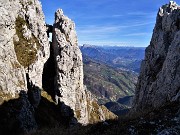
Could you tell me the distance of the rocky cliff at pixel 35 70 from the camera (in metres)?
65.4

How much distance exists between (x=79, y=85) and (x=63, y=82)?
10951 millimetres

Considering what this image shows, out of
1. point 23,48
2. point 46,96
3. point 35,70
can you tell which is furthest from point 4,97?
point 46,96

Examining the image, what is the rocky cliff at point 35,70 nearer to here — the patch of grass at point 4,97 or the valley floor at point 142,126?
the patch of grass at point 4,97

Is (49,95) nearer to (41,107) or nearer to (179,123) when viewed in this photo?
(41,107)

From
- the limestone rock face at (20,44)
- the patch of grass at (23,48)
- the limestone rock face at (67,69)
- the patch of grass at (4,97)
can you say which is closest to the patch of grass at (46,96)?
the limestone rock face at (67,69)

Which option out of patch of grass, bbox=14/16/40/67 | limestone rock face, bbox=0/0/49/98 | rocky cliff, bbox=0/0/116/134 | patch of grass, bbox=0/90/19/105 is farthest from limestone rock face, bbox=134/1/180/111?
patch of grass, bbox=14/16/40/67

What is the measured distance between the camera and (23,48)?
280ft

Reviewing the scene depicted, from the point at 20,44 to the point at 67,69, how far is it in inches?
1037

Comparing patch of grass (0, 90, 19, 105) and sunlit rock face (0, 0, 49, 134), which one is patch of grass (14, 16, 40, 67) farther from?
patch of grass (0, 90, 19, 105)

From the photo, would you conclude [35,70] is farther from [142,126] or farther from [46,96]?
[142,126]

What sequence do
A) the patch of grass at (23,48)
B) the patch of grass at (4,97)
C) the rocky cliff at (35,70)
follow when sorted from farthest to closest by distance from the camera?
the patch of grass at (23,48) → the rocky cliff at (35,70) → the patch of grass at (4,97)

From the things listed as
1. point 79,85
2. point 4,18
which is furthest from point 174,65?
point 79,85

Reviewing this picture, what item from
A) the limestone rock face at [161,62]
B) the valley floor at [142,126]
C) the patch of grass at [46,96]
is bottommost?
the patch of grass at [46,96]

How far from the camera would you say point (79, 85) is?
113188 mm
